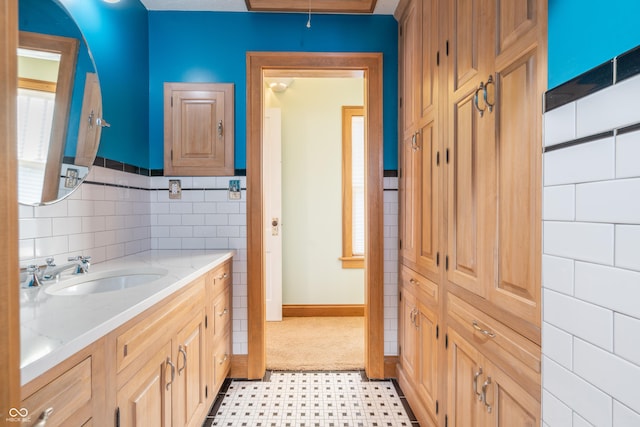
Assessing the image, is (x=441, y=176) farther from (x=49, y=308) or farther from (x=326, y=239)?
(x=326, y=239)

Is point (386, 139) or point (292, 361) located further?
point (292, 361)

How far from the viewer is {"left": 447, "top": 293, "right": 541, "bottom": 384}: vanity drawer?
1020 millimetres

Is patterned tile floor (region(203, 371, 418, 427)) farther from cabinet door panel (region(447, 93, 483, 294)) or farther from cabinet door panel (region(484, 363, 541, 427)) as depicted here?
cabinet door panel (region(447, 93, 483, 294))

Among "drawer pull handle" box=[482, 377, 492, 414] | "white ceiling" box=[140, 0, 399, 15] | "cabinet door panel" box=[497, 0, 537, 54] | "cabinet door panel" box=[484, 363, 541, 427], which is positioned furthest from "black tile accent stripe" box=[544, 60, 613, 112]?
"white ceiling" box=[140, 0, 399, 15]

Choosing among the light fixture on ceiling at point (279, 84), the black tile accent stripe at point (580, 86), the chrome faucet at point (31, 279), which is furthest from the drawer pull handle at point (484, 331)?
the light fixture on ceiling at point (279, 84)

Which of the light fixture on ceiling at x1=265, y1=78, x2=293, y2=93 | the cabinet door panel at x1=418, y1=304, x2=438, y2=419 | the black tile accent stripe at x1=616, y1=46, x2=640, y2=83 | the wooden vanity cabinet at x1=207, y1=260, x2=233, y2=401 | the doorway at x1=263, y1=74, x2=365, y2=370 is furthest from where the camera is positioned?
the doorway at x1=263, y1=74, x2=365, y2=370

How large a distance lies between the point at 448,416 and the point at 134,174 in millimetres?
2248

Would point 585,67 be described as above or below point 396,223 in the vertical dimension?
above

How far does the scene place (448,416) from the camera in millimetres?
1617

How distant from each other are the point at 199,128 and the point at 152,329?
167 centimetres

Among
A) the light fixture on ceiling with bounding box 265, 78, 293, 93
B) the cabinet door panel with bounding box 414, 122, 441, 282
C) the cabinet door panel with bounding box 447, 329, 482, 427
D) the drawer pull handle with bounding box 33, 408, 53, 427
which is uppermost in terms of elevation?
the light fixture on ceiling with bounding box 265, 78, 293, 93

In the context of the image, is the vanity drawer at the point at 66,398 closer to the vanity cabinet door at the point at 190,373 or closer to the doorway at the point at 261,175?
the vanity cabinet door at the point at 190,373

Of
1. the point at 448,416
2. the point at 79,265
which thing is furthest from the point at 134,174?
the point at 448,416

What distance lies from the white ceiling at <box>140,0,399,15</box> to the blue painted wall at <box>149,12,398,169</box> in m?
0.04
